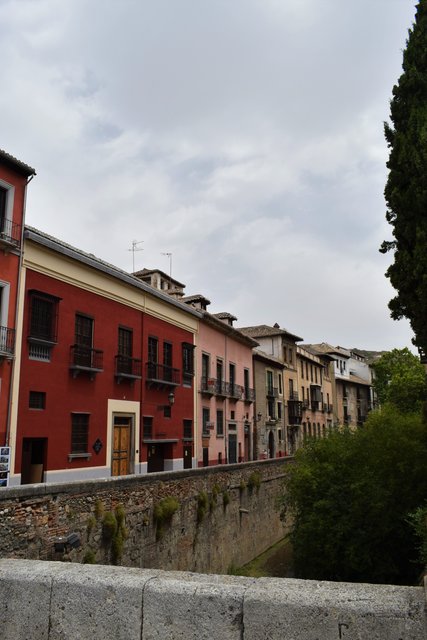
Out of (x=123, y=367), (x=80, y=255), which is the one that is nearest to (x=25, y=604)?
(x=80, y=255)

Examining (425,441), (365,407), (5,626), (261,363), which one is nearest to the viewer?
(5,626)

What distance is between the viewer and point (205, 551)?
1853 centimetres

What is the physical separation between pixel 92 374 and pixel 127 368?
2430 mm

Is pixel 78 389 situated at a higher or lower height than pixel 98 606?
higher

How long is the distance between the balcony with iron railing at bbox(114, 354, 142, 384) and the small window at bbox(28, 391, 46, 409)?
4135mm

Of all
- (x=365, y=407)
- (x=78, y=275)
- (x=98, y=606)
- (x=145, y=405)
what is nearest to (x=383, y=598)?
(x=98, y=606)

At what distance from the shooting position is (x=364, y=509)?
56.0 ft

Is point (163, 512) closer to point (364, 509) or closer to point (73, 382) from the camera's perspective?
point (73, 382)

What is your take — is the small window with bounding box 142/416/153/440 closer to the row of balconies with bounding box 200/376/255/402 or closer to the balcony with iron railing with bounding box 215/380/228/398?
the row of balconies with bounding box 200/376/255/402

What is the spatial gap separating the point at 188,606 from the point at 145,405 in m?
21.5

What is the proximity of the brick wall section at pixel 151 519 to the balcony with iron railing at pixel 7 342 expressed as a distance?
5.44 meters

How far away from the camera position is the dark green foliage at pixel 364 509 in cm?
1675

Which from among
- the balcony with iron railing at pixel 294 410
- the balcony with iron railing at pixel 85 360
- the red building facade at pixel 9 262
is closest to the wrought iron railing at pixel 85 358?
the balcony with iron railing at pixel 85 360

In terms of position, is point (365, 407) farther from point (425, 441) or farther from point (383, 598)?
point (383, 598)
